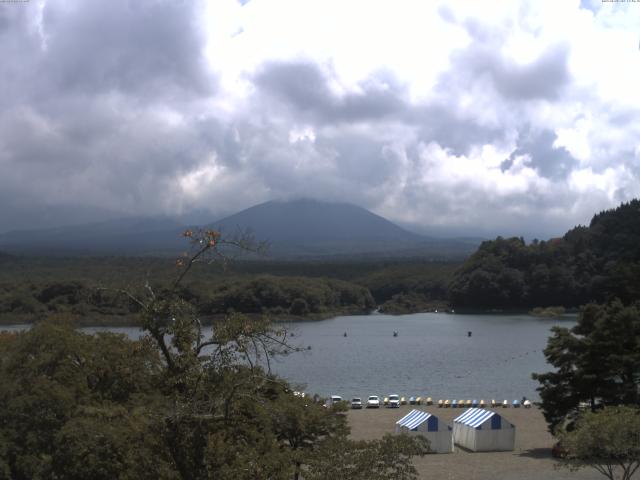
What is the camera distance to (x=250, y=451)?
7367 mm

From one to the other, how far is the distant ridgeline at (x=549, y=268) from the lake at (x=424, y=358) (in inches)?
346

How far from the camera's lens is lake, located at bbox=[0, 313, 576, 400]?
37.9 metres

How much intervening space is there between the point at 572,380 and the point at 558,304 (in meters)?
67.1

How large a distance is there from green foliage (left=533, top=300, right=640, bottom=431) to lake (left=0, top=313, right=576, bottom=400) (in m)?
7.09

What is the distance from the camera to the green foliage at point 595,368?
2014 cm

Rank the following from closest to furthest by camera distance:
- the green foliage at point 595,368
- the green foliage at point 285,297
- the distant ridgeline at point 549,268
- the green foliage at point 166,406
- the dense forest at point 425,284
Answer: the green foliage at point 166,406 → the green foliage at point 595,368 → the dense forest at point 425,284 → the green foliage at point 285,297 → the distant ridgeline at point 549,268

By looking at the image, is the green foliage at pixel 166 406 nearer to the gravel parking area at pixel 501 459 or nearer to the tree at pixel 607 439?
the tree at pixel 607 439

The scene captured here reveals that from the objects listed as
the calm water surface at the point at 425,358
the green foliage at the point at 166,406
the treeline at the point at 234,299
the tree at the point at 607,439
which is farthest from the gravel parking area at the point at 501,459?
the treeline at the point at 234,299

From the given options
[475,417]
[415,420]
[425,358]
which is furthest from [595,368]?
[425,358]

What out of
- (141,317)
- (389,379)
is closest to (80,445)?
(141,317)

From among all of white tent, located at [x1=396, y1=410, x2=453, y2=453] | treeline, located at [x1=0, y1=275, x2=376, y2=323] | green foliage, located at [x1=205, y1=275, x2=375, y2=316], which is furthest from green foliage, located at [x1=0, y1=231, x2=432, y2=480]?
green foliage, located at [x1=205, y1=275, x2=375, y2=316]

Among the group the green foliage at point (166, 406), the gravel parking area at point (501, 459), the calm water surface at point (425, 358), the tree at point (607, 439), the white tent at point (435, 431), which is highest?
the green foliage at point (166, 406)

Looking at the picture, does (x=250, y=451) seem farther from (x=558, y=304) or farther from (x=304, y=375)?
(x=558, y=304)

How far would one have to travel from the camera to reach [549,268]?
284ft
